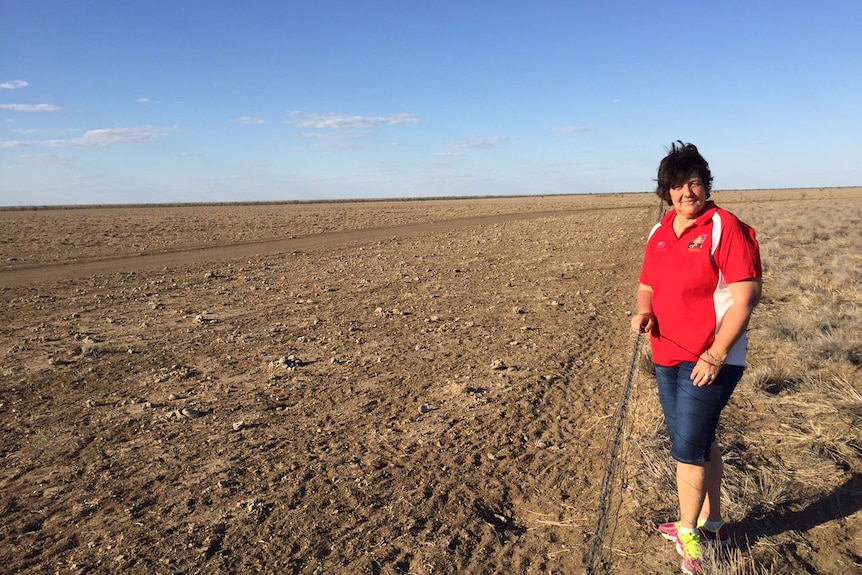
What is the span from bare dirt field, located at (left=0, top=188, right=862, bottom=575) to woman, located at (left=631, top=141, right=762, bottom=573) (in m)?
0.45

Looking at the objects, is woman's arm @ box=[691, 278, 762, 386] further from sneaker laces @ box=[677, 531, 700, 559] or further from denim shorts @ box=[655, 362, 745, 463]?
sneaker laces @ box=[677, 531, 700, 559]

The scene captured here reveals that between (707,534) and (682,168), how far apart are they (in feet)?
5.52

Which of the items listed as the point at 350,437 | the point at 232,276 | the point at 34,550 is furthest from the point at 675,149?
the point at 232,276

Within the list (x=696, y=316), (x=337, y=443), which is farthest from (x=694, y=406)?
(x=337, y=443)

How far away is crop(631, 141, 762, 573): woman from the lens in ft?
7.79

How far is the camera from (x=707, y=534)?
9.39 feet

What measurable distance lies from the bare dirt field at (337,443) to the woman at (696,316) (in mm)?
452

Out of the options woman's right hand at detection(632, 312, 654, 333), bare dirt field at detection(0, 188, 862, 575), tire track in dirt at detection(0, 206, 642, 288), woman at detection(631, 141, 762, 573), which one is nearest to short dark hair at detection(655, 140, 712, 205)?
woman at detection(631, 141, 762, 573)

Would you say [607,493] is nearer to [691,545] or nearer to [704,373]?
[691,545]

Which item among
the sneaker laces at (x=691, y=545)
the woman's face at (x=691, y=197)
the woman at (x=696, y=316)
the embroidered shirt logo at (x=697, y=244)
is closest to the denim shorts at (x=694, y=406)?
the woman at (x=696, y=316)

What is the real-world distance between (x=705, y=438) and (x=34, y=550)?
3.32 metres

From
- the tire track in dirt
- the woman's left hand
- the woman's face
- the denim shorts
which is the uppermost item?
the woman's face

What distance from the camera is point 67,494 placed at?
3.71 meters

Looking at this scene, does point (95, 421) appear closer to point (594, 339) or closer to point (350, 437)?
point (350, 437)
